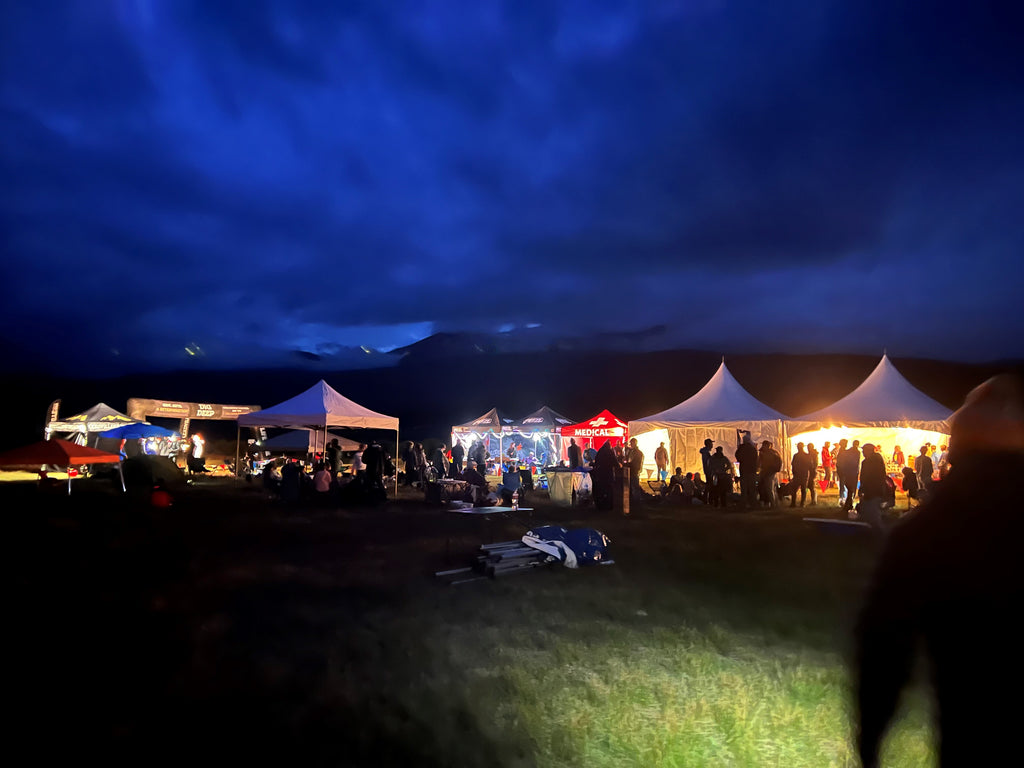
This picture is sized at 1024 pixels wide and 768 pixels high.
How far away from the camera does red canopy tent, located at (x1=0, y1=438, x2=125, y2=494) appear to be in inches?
500

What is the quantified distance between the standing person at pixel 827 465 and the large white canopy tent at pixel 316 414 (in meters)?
14.3

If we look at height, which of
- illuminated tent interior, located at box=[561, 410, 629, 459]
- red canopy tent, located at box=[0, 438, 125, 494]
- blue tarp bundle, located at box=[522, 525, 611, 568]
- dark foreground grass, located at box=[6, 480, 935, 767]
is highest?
illuminated tent interior, located at box=[561, 410, 629, 459]

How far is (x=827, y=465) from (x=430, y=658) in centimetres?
1908

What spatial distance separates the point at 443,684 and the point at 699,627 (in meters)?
2.47

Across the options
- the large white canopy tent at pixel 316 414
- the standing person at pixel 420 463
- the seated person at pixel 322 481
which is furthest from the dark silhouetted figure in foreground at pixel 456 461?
the seated person at pixel 322 481

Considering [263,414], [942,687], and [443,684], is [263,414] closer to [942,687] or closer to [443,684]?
[443,684]

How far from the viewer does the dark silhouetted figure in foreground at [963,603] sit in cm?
165

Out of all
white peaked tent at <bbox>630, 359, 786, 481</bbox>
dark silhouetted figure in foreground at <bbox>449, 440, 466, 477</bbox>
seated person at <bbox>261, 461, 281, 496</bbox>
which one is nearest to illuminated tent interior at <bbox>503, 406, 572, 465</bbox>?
dark silhouetted figure in foreground at <bbox>449, 440, 466, 477</bbox>

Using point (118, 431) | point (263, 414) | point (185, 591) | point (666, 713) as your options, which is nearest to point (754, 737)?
point (666, 713)

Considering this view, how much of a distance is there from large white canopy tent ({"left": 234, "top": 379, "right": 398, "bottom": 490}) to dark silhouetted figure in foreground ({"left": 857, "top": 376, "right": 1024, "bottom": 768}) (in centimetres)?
1601

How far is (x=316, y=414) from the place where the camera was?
1684cm

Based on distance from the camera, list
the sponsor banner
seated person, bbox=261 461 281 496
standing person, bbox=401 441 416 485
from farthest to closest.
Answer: the sponsor banner, standing person, bbox=401 441 416 485, seated person, bbox=261 461 281 496

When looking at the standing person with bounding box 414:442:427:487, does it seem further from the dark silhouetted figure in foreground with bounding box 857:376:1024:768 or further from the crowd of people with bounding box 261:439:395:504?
the dark silhouetted figure in foreground with bounding box 857:376:1024:768

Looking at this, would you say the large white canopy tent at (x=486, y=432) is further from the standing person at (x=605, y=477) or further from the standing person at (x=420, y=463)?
the standing person at (x=605, y=477)
